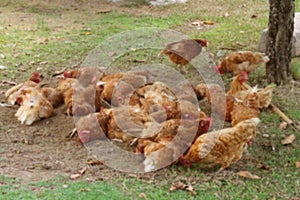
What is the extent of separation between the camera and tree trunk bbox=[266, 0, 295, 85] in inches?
179

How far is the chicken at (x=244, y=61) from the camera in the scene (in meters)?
4.68

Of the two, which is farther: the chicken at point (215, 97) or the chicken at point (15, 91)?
the chicken at point (15, 91)

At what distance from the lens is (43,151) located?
11.6ft

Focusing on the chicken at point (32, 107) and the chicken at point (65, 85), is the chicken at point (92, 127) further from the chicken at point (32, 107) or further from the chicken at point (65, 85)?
the chicken at point (65, 85)

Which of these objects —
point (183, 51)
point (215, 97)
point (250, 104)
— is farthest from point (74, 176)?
point (183, 51)

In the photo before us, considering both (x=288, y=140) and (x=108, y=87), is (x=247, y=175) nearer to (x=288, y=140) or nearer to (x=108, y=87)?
(x=288, y=140)

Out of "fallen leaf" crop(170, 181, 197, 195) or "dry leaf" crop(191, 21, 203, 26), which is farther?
"dry leaf" crop(191, 21, 203, 26)

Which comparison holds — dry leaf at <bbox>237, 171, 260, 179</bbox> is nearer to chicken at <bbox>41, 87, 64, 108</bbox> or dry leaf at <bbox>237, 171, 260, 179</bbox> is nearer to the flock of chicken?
the flock of chicken

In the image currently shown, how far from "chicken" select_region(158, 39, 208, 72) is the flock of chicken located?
37 cm

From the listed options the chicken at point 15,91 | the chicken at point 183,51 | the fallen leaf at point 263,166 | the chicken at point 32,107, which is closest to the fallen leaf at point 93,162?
the chicken at point 32,107

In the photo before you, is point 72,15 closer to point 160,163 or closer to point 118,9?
point 118,9

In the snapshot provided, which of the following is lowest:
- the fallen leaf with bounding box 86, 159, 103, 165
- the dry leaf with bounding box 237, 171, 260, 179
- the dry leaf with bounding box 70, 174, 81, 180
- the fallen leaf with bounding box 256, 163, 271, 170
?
the fallen leaf with bounding box 256, 163, 271, 170

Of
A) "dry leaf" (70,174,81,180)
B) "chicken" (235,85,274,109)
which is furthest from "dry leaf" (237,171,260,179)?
"dry leaf" (70,174,81,180)

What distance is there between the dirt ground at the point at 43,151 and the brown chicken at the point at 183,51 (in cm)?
109
